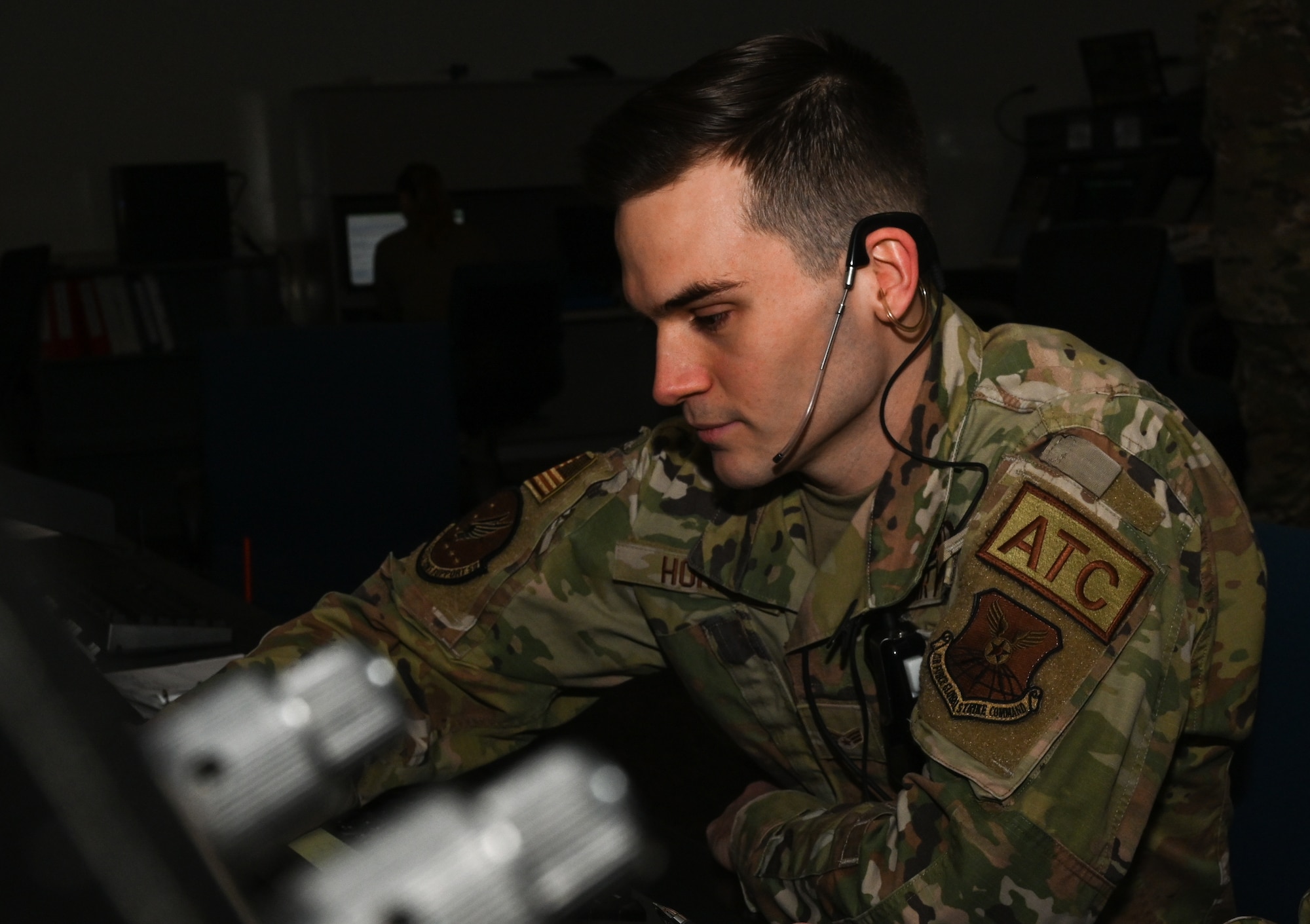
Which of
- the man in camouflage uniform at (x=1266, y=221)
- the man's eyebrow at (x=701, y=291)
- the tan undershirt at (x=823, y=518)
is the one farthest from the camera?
the man in camouflage uniform at (x=1266, y=221)

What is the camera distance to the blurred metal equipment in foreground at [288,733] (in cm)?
84

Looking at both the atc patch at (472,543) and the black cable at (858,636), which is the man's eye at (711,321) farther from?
the atc patch at (472,543)

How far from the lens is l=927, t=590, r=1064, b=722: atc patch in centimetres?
75

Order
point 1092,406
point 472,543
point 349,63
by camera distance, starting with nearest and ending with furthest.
Answer: point 1092,406 → point 472,543 → point 349,63

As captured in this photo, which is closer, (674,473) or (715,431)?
(715,431)

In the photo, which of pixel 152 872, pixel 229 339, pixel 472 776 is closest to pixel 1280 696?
pixel 472 776

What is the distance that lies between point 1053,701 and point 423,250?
4.00 metres

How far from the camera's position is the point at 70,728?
0.65ft

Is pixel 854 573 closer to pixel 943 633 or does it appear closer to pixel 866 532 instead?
pixel 866 532

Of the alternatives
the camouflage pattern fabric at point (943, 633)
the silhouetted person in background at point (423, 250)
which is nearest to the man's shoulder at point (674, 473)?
the camouflage pattern fabric at point (943, 633)

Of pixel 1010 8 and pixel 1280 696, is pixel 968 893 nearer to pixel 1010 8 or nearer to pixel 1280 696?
pixel 1280 696

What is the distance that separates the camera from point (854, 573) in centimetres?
97

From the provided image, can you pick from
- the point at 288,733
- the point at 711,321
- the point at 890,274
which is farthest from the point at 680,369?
the point at 288,733

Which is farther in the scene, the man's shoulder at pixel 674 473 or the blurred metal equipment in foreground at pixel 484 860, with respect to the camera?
the man's shoulder at pixel 674 473
